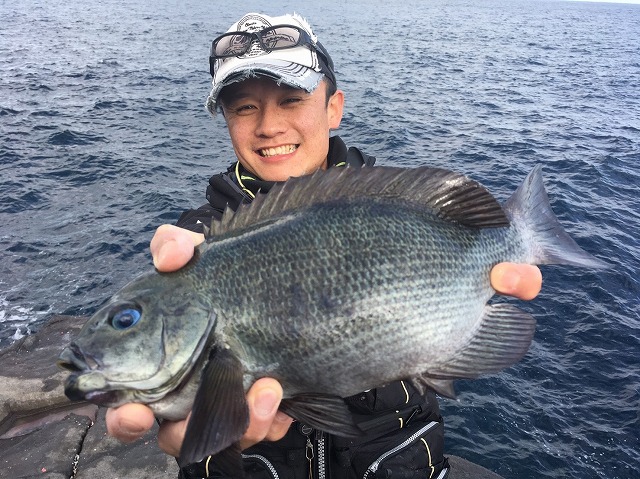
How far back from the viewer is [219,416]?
2250 millimetres

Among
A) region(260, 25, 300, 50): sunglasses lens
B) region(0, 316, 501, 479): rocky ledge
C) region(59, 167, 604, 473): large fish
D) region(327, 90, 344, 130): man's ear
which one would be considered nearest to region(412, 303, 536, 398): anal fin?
region(59, 167, 604, 473): large fish

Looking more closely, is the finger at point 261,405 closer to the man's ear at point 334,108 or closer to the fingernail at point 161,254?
the fingernail at point 161,254

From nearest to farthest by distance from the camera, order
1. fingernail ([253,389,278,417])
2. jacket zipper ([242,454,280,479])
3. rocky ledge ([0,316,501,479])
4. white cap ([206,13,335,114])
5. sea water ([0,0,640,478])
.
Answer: fingernail ([253,389,278,417]) → jacket zipper ([242,454,280,479]) → white cap ([206,13,335,114]) → rocky ledge ([0,316,501,479]) → sea water ([0,0,640,478])

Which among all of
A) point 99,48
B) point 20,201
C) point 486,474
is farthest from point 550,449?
point 99,48

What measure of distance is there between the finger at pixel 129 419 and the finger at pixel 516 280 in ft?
6.39

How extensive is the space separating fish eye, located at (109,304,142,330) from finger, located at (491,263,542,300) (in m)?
1.92

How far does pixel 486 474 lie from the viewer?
5.76 metres

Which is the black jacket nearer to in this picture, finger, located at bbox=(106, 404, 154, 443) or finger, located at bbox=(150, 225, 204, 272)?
finger, located at bbox=(150, 225, 204, 272)

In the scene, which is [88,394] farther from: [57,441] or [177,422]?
[57,441]

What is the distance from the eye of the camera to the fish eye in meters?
2.36

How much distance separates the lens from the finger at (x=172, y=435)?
2.43 metres

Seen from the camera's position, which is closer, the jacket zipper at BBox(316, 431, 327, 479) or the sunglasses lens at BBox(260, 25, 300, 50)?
the jacket zipper at BBox(316, 431, 327, 479)

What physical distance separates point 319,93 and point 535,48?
46.7 m

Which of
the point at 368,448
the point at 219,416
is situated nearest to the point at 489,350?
the point at 368,448
